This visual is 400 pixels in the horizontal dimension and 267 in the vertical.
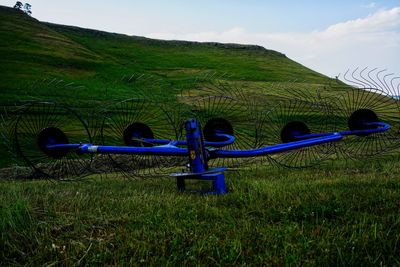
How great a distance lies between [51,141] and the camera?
761 cm

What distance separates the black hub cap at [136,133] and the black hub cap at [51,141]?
120 centimetres

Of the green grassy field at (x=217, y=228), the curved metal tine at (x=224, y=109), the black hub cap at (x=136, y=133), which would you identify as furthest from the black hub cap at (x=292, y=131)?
the green grassy field at (x=217, y=228)

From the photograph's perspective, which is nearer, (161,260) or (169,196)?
(161,260)

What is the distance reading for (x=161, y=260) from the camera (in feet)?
9.54

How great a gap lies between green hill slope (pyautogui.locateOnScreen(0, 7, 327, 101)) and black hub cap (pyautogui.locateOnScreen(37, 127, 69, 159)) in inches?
1016

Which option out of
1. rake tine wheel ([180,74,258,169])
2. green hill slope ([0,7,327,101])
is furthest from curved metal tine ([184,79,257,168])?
green hill slope ([0,7,327,101])

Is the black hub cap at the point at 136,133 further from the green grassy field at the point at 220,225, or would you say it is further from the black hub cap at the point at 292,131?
the black hub cap at the point at 292,131

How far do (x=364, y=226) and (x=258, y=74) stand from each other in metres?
67.1

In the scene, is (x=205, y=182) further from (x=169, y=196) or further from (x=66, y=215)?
(x=66, y=215)

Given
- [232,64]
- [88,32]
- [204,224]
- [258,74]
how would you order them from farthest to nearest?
[88,32] < [232,64] < [258,74] < [204,224]

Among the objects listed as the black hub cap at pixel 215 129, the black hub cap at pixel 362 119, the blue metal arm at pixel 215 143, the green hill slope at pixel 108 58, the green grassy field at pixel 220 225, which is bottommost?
the green grassy field at pixel 220 225

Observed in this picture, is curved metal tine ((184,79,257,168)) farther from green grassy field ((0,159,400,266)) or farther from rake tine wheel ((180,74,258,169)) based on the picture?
green grassy field ((0,159,400,266))

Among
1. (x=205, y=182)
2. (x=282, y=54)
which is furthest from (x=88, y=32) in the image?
(x=205, y=182)

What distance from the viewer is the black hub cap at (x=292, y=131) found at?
829 centimetres
